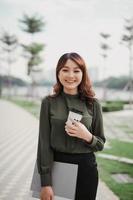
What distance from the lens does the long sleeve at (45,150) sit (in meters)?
1.72

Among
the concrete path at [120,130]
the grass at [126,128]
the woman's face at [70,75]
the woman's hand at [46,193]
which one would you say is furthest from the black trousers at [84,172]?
the grass at [126,128]

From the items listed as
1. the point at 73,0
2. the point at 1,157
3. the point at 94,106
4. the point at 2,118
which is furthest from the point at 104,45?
the point at 94,106

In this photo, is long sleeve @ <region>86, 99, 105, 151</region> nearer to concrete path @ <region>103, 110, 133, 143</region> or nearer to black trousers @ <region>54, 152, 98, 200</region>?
black trousers @ <region>54, 152, 98, 200</region>

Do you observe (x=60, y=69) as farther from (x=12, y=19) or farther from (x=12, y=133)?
(x=12, y=19)

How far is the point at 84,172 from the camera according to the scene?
1.77 metres

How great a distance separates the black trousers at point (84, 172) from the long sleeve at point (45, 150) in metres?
0.05

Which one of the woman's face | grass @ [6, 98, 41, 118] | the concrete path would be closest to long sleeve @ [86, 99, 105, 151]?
the woman's face

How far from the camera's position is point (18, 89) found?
2450cm

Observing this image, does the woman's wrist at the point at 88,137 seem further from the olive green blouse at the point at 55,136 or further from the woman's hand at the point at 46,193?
the woman's hand at the point at 46,193

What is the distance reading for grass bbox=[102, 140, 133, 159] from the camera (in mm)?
5805

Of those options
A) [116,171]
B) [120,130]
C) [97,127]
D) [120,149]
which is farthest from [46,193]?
[120,130]

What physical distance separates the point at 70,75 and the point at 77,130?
0.77ft

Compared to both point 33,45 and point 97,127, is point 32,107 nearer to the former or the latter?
point 33,45

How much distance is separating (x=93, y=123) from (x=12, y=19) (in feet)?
62.6
